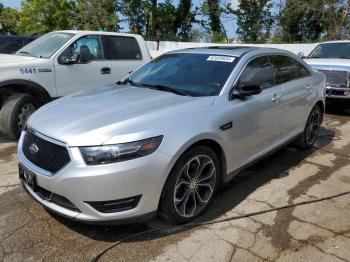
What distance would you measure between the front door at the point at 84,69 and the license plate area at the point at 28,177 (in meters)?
3.11

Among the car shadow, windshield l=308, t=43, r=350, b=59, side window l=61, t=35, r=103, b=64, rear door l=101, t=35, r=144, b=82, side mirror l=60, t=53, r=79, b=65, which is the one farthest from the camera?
windshield l=308, t=43, r=350, b=59

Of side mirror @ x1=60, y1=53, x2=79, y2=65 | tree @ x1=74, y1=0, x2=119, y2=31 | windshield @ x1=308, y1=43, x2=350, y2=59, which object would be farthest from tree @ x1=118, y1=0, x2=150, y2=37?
side mirror @ x1=60, y1=53, x2=79, y2=65

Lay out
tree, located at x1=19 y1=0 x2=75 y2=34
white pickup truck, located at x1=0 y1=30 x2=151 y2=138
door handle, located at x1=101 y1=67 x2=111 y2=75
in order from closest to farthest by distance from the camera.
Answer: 1. white pickup truck, located at x1=0 y1=30 x2=151 y2=138
2. door handle, located at x1=101 y1=67 x2=111 y2=75
3. tree, located at x1=19 y1=0 x2=75 y2=34

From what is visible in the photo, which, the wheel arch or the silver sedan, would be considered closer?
the silver sedan

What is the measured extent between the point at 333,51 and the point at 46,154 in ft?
29.1

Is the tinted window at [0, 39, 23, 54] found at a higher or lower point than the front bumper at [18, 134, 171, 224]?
higher

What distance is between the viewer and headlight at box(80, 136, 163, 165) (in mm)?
3021

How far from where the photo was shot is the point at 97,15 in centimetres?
2892

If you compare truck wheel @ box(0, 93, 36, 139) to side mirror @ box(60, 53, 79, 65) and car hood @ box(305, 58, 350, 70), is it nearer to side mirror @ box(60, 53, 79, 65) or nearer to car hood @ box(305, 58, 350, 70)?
side mirror @ box(60, 53, 79, 65)

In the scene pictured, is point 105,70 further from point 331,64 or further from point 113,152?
point 331,64

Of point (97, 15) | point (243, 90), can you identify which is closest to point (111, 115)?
point (243, 90)

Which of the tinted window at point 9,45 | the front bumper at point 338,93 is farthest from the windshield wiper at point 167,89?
the tinted window at point 9,45

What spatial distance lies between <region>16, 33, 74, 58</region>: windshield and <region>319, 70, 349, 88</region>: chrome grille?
5.82m

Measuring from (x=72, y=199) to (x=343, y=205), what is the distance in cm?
288
